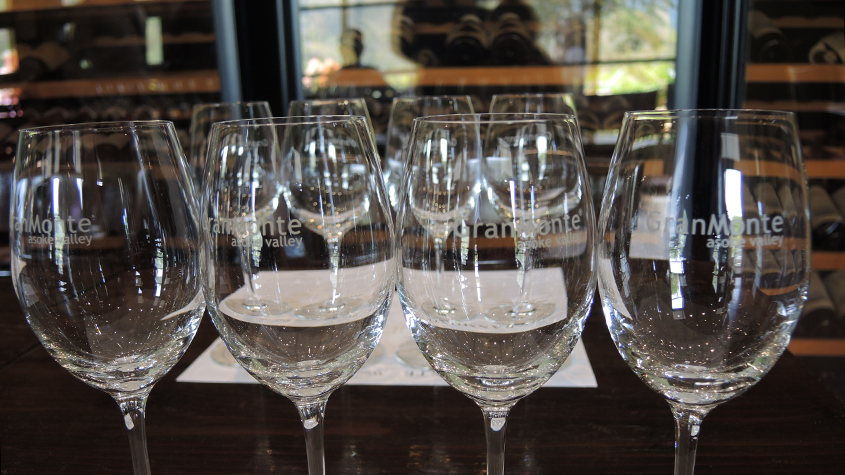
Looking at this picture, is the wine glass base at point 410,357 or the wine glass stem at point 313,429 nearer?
the wine glass stem at point 313,429

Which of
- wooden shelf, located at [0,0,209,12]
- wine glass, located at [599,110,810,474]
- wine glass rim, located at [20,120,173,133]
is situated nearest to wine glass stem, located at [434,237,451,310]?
wine glass, located at [599,110,810,474]

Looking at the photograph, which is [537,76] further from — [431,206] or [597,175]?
[431,206]

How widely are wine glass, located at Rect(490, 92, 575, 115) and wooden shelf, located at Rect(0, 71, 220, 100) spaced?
158 cm

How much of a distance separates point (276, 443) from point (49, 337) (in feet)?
0.65

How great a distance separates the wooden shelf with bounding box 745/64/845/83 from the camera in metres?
2.12

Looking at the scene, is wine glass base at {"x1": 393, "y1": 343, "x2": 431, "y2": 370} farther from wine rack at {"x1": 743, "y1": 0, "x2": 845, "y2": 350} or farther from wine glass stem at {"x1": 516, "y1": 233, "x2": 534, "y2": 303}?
wine rack at {"x1": 743, "y1": 0, "x2": 845, "y2": 350}

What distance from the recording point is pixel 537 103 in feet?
3.21

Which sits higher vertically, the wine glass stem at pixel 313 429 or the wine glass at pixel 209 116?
the wine glass at pixel 209 116

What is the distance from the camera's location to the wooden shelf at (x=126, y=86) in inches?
93.6

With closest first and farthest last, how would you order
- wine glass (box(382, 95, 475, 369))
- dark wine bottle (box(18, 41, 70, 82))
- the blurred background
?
wine glass (box(382, 95, 475, 369)) → the blurred background → dark wine bottle (box(18, 41, 70, 82))

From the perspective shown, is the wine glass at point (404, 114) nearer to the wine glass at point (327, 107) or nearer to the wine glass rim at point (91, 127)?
the wine glass at point (327, 107)

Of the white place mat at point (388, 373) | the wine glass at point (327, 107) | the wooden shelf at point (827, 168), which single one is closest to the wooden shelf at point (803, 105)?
the wooden shelf at point (827, 168)

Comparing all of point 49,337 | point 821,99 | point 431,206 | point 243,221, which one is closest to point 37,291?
point 49,337

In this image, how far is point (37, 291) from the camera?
415mm
